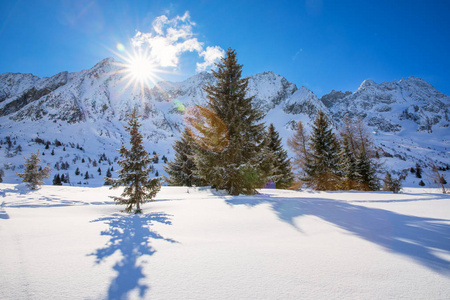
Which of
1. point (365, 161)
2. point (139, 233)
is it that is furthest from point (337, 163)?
point (139, 233)

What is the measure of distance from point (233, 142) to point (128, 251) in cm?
857

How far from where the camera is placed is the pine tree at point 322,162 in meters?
18.5

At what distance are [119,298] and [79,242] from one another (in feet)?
7.34

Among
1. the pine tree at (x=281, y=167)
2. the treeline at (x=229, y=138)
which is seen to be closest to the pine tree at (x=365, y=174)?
the pine tree at (x=281, y=167)

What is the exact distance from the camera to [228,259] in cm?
268

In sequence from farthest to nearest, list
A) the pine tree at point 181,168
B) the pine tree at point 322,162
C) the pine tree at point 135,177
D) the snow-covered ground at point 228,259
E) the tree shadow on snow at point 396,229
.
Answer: the pine tree at point 181,168, the pine tree at point 322,162, the pine tree at point 135,177, the tree shadow on snow at point 396,229, the snow-covered ground at point 228,259

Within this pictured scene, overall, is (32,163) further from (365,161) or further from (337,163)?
(365,161)

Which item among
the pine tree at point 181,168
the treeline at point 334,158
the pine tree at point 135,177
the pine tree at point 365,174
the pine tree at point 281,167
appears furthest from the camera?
the pine tree at point 281,167

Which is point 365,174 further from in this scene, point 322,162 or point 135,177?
point 135,177

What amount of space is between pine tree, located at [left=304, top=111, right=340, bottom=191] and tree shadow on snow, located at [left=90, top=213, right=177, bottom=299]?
1765cm

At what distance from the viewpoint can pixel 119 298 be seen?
188 centimetres

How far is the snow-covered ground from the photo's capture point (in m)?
1.96

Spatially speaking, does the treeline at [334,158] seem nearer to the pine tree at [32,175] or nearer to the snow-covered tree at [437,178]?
the snow-covered tree at [437,178]

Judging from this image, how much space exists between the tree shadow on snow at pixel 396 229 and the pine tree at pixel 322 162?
45.7 ft
